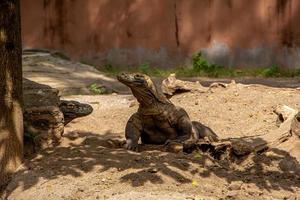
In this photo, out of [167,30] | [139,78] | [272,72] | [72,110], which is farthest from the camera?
[167,30]

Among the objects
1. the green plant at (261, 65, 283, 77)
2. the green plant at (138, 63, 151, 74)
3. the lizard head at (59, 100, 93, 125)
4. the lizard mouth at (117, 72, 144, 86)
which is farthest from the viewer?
the green plant at (138, 63, 151, 74)

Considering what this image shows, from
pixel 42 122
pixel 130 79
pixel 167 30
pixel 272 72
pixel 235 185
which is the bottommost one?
pixel 235 185

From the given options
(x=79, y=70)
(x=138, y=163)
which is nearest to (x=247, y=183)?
(x=138, y=163)

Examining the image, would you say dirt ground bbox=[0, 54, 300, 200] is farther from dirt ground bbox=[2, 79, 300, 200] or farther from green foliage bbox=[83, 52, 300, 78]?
green foliage bbox=[83, 52, 300, 78]

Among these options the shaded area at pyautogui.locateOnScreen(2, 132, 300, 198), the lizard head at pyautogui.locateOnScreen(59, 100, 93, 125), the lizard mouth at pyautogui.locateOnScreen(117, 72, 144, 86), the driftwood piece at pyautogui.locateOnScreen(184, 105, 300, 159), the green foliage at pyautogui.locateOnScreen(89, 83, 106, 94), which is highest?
the lizard mouth at pyautogui.locateOnScreen(117, 72, 144, 86)

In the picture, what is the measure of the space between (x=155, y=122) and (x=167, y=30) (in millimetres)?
8869

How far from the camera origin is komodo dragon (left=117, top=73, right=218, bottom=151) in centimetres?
623

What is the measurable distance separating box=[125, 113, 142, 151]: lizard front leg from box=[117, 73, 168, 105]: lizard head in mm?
198

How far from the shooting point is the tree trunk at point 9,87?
5.44 meters

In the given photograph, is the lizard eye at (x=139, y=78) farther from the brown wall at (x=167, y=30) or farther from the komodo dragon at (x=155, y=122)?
the brown wall at (x=167, y=30)

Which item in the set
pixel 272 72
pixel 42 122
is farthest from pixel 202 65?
pixel 42 122

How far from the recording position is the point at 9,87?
5512 millimetres

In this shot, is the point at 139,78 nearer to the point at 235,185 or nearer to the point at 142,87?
the point at 142,87

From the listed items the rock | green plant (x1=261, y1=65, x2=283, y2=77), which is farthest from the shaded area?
green plant (x1=261, y1=65, x2=283, y2=77)
